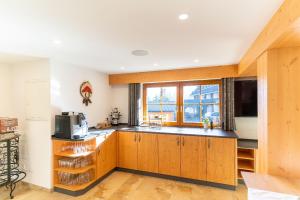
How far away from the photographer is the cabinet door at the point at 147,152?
3.41 meters

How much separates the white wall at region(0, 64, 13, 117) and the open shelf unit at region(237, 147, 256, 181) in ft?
14.4

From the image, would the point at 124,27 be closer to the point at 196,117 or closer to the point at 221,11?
the point at 221,11

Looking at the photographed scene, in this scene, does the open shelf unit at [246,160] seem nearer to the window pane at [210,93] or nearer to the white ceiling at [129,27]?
the window pane at [210,93]

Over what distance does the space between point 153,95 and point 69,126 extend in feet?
7.32

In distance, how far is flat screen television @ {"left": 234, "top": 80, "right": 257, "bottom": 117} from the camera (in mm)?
3354

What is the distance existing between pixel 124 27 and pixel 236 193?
310cm

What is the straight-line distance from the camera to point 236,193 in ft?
9.21

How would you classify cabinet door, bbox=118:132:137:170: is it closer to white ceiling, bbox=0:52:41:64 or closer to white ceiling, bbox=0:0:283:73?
white ceiling, bbox=0:0:283:73

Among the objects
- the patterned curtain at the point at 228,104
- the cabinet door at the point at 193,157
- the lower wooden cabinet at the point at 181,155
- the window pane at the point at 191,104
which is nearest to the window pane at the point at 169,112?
the window pane at the point at 191,104

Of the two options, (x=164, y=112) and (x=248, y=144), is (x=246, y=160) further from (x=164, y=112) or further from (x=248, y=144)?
(x=164, y=112)

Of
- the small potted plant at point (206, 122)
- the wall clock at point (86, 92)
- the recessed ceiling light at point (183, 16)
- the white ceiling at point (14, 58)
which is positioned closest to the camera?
the recessed ceiling light at point (183, 16)

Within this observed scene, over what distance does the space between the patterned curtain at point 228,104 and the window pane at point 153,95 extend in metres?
1.60

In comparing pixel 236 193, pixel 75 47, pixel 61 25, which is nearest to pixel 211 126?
pixel 236 193

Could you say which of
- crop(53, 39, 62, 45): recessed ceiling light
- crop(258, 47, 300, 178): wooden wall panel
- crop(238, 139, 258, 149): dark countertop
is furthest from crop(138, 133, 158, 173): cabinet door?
crop(53, 39, 62, 45): recessed ceiling light
